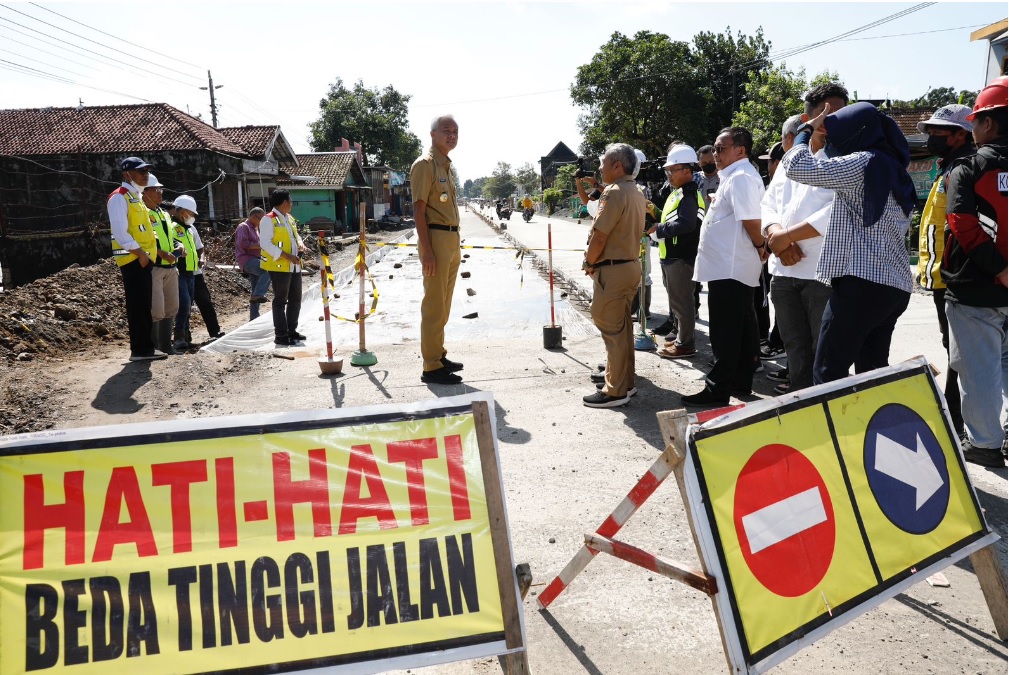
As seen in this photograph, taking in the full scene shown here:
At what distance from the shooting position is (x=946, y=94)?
267 ft

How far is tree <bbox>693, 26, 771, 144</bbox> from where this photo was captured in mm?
50906

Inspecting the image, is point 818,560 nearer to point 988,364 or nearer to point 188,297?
point 988,364

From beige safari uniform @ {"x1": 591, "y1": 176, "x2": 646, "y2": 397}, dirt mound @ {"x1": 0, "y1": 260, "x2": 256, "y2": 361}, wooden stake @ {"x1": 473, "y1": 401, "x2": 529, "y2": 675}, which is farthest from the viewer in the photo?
dirt mound @ {"x1": 0, "y1": 260, "x2": 256, "y2": 361}

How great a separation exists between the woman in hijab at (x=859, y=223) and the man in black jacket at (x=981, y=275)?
384 mm

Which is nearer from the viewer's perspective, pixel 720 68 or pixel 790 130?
pixel 790 130

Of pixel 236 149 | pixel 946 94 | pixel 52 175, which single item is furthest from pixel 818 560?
pixel 946 94

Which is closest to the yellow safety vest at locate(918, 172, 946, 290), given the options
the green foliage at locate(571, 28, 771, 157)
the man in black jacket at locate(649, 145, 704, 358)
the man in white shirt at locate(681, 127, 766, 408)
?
the man in white shirt at locate(681, 127, 766, 408)

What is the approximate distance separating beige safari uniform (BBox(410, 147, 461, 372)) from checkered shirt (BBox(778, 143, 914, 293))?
124 inches

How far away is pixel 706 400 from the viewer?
5.13 metres

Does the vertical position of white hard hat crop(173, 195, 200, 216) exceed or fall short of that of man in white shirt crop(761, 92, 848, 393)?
it exceeds it

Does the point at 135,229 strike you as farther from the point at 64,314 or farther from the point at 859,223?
the point at 859,223

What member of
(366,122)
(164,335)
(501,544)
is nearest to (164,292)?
(164,335)

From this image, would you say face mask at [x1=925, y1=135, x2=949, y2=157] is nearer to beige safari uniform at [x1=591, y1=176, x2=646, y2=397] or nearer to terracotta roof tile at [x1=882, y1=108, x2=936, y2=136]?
beige safari uniform at [x1=591, y1=176, x2=646, y2=397]

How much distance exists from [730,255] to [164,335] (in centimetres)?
622
